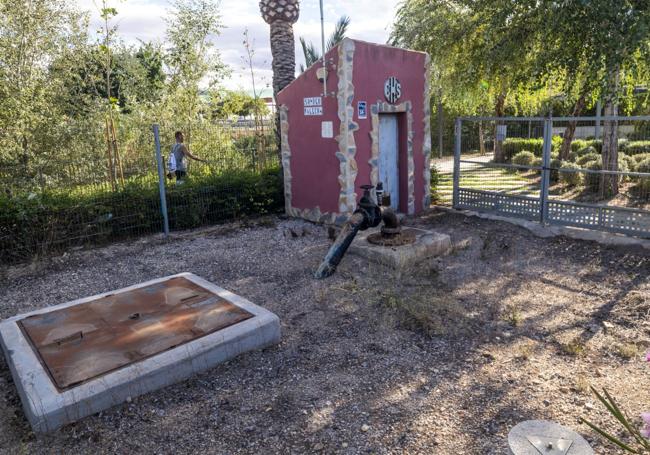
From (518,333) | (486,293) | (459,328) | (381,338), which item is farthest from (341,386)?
(486,293)

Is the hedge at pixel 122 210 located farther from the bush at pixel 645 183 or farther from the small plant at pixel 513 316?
the bush at pixel 645 183

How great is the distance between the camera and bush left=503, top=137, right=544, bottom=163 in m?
18.7

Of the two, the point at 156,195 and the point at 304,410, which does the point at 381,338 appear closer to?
the point at 304,410

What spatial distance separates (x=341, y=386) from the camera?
4.11 meters

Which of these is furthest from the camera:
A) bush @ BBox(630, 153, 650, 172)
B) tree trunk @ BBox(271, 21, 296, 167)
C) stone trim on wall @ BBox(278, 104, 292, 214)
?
bush @ BBox(630, 153, 650, 172)

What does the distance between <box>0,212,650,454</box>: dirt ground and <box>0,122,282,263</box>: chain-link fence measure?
60 cm

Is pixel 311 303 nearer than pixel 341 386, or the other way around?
pixel 341 386

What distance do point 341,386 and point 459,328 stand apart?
166 cm

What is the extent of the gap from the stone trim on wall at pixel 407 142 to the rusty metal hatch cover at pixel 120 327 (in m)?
4.64

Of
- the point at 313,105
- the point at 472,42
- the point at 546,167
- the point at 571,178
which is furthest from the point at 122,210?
the point at 571,178

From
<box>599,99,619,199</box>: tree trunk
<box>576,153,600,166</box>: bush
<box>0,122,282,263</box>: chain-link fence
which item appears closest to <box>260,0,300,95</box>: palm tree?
<box>0,122,282,263</box>: chain-link fence

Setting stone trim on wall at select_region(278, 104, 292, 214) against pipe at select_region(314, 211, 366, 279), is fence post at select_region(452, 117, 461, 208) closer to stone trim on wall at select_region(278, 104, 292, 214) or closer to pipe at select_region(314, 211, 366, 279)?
stone trim on wall at select_region(278, 104, 292, 214)

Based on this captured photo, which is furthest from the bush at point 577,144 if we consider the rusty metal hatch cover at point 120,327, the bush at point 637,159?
the rusty metal hatch cover at point 120,327

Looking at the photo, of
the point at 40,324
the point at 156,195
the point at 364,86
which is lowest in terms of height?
the point at 40,324
